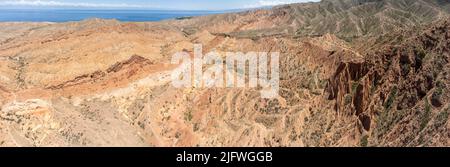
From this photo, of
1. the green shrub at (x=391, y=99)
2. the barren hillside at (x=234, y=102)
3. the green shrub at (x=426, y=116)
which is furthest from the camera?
the green shrub at (x=391, y=99)

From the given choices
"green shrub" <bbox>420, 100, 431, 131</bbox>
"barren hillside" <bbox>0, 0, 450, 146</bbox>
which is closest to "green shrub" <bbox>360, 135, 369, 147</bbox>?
"barren hillside" <bbox>0, 0, 450, 146</bbox>

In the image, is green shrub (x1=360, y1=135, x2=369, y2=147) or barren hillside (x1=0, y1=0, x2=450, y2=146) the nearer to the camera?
barren hillside (x1=0, y1=0, x2=450, y2=146)

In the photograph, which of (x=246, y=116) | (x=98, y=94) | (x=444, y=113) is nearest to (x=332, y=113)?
(x=246, y=116)

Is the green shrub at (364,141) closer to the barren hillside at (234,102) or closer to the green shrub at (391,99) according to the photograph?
the barren hillside at (234,102)

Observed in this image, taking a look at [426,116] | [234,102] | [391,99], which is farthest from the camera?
[234,102]

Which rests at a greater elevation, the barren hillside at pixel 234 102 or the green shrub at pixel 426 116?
the green shrub at pixel 426 116

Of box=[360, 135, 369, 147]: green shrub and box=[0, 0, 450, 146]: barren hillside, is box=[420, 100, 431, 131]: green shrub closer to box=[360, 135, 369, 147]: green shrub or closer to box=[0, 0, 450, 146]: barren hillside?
box=[0, 0, 450, 146]: barren hillside

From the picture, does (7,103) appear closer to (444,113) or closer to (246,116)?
(246,116)

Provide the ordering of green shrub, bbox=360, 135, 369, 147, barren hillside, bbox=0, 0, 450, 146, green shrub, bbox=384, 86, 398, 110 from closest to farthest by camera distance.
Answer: barren hillside, bbox=0, 0, 450, 146, green shrub, bbox=360, 135, 369, 147, green shrub, bbox=384, 86, 398, 110

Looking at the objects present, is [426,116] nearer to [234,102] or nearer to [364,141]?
[364,141]

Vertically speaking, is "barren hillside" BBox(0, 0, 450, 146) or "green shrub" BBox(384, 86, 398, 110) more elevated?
"green shrub" BBox(384, 86, 398, 110)

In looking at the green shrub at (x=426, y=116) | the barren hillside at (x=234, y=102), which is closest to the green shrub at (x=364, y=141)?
the barren hillside at (x=234, y=102)

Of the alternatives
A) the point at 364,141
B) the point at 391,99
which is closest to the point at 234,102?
the point at 364,141

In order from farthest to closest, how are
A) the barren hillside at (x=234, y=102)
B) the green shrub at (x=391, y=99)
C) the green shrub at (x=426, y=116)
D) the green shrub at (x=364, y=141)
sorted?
1. the green shrub at (x=391, y=99)
2. the green shrub at (x=364, y=141)
3. the barren hillside at (x=234, y=102)
4. the green shrub at (x=426, y=116)
